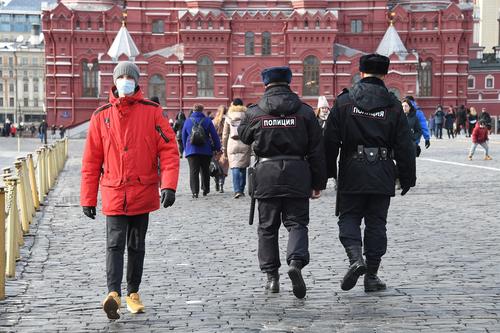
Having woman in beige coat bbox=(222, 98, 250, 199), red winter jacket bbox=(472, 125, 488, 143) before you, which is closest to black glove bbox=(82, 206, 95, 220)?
woman in beige coat bbox=(222, 98, 250, 199)

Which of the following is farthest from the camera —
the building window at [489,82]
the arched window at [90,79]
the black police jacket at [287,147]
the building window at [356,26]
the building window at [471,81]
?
the building window at [471,81]

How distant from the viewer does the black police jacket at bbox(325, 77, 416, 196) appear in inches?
344

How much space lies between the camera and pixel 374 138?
345 inches

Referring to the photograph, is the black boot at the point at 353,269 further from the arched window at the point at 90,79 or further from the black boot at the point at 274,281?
the arched window at the point at 90,79

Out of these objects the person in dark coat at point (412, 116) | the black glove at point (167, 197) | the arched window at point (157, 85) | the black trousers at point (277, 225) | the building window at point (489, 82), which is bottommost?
the black trousers at point (277, 225)

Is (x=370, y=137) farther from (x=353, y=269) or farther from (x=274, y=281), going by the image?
(x=274, y=281)

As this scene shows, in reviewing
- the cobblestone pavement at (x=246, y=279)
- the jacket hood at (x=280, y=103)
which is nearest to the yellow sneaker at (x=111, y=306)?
the cobblestone pavement at (x=246, y=279)

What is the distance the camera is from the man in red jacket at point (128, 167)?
8016mm

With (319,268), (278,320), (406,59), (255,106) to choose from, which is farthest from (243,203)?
(406,59)

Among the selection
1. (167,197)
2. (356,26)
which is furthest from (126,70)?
(356,26)

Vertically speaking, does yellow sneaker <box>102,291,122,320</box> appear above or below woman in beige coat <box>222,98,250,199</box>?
below

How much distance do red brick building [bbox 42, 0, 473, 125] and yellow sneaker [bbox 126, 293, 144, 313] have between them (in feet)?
211

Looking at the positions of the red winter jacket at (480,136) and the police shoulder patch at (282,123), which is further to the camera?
the red winter jacket at (480,136)

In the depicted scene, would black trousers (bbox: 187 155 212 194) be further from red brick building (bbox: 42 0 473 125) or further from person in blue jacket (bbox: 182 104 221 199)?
red brick building (bbox: 42 0 473 125)
